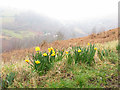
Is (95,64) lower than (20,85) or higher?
higher

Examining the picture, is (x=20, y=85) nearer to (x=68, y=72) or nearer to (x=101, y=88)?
(x=68, y=72)

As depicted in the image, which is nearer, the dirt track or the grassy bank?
the grassy bank

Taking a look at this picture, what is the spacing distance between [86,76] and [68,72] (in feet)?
1.46

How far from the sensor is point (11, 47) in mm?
7531

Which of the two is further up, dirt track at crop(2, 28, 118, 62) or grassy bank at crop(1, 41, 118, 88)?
dirt track at crop(2, 28, 118, 62)

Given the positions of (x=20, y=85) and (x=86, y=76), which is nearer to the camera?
(x=20, y=85)

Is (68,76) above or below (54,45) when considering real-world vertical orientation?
below

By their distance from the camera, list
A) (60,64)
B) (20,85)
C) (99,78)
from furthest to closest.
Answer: (60,64) → (99,78) → (20,85)

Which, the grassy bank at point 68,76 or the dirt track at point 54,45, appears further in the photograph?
the dirt track at point 54,45

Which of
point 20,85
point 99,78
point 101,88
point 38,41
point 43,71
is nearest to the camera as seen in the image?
point 101,88

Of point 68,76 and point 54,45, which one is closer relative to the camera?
point 68,76

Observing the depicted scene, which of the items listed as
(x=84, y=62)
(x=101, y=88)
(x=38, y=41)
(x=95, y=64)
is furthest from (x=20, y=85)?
(x=38, y=41)

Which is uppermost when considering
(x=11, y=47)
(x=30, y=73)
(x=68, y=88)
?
(x=11, y=47)

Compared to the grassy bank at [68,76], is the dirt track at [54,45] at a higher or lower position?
higher
